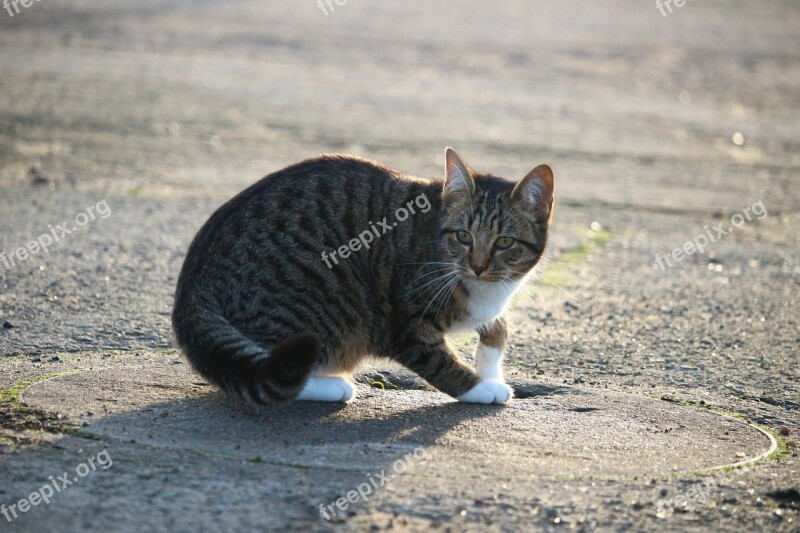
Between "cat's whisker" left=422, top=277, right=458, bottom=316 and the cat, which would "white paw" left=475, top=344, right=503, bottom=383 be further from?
"cat's whisker" left=422, top=277, right=458, bottom=316

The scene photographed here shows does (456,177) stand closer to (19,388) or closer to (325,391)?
(325,391)

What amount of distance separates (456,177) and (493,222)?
0.96ft

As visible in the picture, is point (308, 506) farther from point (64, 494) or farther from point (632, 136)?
point (632, 136)

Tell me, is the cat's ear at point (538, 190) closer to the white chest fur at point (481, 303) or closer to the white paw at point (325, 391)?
the white chest fur at point (481, 303)

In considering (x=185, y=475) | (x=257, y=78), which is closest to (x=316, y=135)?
(x=257, y=78)

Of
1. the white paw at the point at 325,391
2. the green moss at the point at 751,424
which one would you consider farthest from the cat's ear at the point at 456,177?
the green moss at the point at 751,424

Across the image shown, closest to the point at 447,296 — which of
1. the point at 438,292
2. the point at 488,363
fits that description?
the point at 438,292

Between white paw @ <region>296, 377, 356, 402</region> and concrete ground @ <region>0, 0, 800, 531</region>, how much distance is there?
7cm

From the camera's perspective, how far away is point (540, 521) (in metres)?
3.46

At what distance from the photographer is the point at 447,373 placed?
4.80 metres

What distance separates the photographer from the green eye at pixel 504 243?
5004mm

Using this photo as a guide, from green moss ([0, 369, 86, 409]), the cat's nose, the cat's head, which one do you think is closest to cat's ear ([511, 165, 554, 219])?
the cat's head

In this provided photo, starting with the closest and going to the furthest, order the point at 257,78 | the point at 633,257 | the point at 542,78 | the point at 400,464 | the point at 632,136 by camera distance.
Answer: the point at 400,464
the point at 633,257
the point at 632,136
the point at 257,78
the point at 542,78

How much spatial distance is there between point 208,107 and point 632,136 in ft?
17.1
